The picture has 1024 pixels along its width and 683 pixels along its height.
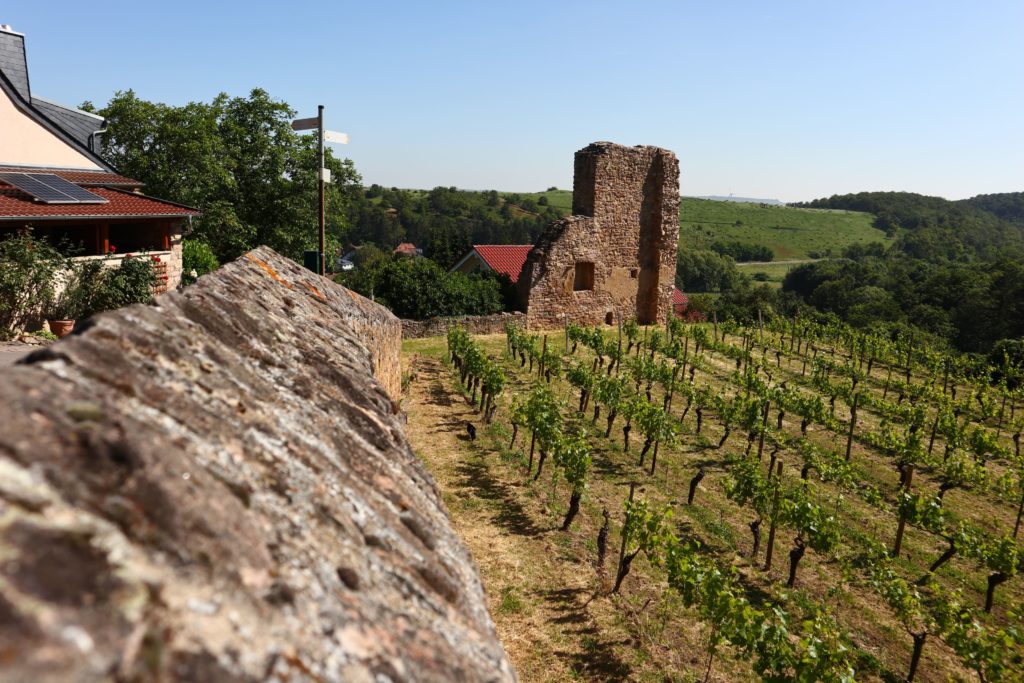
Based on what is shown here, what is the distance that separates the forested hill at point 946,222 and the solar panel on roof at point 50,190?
63.9 meters

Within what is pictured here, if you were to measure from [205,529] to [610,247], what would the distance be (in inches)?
1004

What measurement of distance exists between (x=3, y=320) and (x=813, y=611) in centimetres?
1597

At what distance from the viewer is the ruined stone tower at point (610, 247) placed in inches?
973

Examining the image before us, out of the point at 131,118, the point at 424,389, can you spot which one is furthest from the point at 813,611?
the point at 131,118

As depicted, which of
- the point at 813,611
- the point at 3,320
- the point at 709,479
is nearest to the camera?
the point at 813,611

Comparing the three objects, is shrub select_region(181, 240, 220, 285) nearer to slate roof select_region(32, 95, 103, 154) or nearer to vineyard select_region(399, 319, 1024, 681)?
slate roof select_region(32, 95, 103, 154)

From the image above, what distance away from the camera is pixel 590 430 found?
14.4 m

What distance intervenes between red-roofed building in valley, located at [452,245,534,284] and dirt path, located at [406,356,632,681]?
1722cm

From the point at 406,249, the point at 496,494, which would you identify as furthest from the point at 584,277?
the point at 406,249

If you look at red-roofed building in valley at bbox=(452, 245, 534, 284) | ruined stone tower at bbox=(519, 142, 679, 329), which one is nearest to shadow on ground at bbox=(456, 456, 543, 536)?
ruined stone tower at bbox=(519, 142, 679, 329)

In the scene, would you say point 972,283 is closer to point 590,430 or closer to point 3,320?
point 590,430

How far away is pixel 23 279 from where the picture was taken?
13227mm

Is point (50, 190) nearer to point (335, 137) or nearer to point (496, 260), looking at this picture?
point (335, 137)

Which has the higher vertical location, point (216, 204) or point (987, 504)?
point (216, 204)
